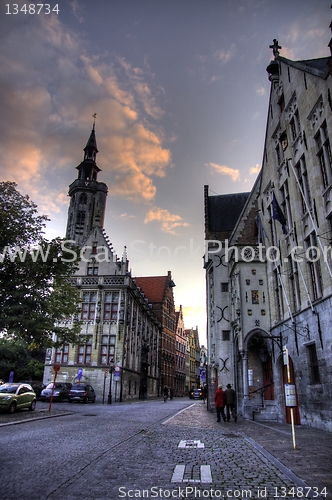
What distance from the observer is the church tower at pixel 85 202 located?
204ft

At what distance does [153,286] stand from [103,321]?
109 ft

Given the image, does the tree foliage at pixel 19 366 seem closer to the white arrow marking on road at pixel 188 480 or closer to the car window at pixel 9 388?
the car window at pixel 9 388

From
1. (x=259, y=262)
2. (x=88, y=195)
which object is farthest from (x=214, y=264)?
(x=88, y=195)

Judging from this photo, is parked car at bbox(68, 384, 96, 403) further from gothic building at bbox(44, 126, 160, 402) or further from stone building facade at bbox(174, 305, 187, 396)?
stone building facade at bbox(174, 305, 187, 396)

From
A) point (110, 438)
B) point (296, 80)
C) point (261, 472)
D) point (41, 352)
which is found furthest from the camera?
point (41, 352)

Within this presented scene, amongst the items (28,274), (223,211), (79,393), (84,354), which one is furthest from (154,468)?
(84,354)

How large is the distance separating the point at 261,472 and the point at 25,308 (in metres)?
15.2

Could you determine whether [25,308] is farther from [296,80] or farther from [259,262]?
[296,80]

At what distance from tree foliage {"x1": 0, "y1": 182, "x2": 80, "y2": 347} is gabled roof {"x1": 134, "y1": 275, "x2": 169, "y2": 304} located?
51.8m

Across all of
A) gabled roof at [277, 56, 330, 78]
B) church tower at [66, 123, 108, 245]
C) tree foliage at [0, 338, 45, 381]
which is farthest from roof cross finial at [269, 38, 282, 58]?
tree foliage at [0, 338, 45, 381]

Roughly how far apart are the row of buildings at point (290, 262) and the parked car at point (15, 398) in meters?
12.2

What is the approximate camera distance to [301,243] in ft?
54.0

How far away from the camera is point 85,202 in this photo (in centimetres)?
6419

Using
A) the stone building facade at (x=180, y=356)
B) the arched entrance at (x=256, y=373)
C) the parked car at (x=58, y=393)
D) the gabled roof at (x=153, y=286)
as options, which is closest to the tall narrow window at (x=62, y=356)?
the parked car at (x=58, y=393)
